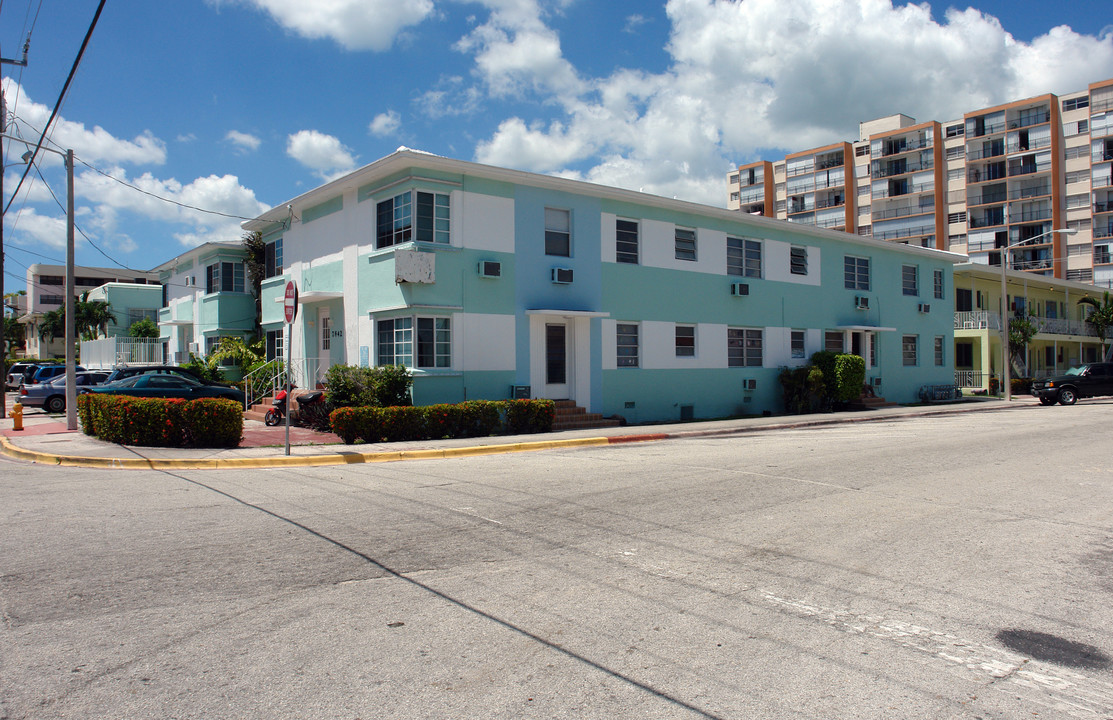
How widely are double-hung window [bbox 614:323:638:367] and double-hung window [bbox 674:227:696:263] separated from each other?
3124 mm

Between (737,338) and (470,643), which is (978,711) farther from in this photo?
(737,338)

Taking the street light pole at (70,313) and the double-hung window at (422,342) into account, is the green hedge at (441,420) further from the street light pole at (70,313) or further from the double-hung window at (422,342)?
the street light pole at (70,313)

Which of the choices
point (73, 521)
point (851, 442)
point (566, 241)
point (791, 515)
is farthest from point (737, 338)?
point (73, 521)

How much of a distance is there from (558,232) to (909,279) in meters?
18.8

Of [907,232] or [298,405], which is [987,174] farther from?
[298,405]

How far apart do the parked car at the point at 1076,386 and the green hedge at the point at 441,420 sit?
81.3ft

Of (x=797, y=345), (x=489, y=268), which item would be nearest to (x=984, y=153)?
(x=797, y=345)

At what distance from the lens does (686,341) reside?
23.4m

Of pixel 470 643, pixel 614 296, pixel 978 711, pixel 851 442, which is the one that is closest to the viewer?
pixel 978 711

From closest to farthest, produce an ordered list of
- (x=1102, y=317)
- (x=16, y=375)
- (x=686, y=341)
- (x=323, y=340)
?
(x=323, y=340) → (x=686, y=341) → (x=16, y=375) → (x=1102, y=317)

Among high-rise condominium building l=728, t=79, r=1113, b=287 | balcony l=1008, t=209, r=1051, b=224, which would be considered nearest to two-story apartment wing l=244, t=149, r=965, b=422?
high-rise condominium building l=728, t=79, r=1113, b=287

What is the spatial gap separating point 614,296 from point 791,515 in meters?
13.7

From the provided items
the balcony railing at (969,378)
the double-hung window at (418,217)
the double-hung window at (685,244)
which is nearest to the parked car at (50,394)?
the double-hung window at (418,217)

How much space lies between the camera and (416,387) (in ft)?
57.9
